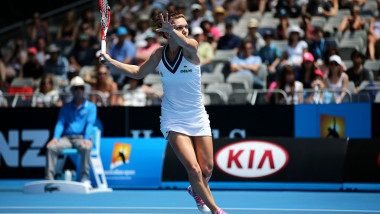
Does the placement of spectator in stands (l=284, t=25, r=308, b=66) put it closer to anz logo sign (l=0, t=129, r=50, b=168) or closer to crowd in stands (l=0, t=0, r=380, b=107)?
crowd in stands (l=0, t=0, r=380, b=107)

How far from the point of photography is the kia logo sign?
1320 centimetres

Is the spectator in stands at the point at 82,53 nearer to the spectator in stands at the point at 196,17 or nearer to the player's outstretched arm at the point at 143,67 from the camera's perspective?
the spectator in stands at the point at 196,17

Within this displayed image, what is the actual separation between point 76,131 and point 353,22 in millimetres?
7381

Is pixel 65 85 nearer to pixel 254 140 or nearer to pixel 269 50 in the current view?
pixel 269 50

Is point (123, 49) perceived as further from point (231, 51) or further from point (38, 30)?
point (38, 30)

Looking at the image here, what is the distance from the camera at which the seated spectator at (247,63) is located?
16578mm

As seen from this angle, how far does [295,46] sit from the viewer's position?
17.3m

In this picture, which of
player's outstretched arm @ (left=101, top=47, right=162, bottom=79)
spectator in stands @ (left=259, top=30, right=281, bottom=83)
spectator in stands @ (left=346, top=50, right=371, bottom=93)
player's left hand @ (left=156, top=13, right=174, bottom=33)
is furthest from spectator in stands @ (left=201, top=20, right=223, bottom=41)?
player's left hand @ (left=156, top=13, right=174, bottom=33)

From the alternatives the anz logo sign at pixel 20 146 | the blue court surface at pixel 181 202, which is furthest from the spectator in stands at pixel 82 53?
the blue court surface at pixel 181 202

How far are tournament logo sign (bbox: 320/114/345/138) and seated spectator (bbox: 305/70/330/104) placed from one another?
1.31 ft

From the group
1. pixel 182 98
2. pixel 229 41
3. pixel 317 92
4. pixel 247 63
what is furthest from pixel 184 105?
pixel 229 41

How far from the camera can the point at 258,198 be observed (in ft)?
39.2

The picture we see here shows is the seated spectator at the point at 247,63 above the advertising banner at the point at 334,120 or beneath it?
above

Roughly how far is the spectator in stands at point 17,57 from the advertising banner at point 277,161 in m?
8.40
